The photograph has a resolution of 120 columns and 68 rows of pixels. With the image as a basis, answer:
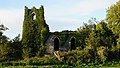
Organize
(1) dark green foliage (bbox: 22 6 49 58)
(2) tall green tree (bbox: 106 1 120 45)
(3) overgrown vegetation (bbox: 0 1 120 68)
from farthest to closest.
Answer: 1. (1) dark green foliage (bbox: 22 6 49 58)
2. (2) tall green tree (bbox: 106 1 120 45)
3. (3) overgrown vegetation (bbox: 0 1 120 68)

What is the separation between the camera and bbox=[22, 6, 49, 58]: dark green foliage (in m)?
61.8

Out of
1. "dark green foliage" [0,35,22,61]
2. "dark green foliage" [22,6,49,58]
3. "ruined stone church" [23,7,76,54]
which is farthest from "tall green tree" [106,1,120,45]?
"dark green foliage" [0,35,22,61]

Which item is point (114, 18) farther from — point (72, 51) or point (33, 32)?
point (33, 32)

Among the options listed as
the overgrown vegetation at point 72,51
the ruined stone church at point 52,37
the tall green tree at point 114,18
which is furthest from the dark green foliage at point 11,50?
the tall green tree at point 114,18

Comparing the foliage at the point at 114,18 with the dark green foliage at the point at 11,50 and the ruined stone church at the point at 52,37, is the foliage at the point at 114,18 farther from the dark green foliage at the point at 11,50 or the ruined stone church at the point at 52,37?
the dark green foliage at the point at 11,50

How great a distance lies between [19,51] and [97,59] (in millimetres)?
11930

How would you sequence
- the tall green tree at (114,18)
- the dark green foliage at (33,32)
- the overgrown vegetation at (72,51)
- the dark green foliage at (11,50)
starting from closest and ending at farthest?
the overgrown vegetation at (72,51) → the tall green tree at (114,18) → the dark green foliage at (11,50) → the dark green foliage at (33,32)

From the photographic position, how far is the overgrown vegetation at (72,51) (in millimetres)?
54625

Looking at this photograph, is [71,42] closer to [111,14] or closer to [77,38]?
[77,38]

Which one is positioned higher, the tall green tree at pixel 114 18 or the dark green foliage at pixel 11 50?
the tall green tree at pixel 114 18

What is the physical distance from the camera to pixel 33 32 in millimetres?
62844

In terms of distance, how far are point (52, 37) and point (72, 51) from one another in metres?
6.56

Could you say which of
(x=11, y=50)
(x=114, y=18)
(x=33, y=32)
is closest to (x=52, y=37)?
(x=33, y=32)

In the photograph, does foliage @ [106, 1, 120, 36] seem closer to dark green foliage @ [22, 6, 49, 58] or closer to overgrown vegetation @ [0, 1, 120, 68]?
overgrown vegetation @ [0, 1, 120, 68]
